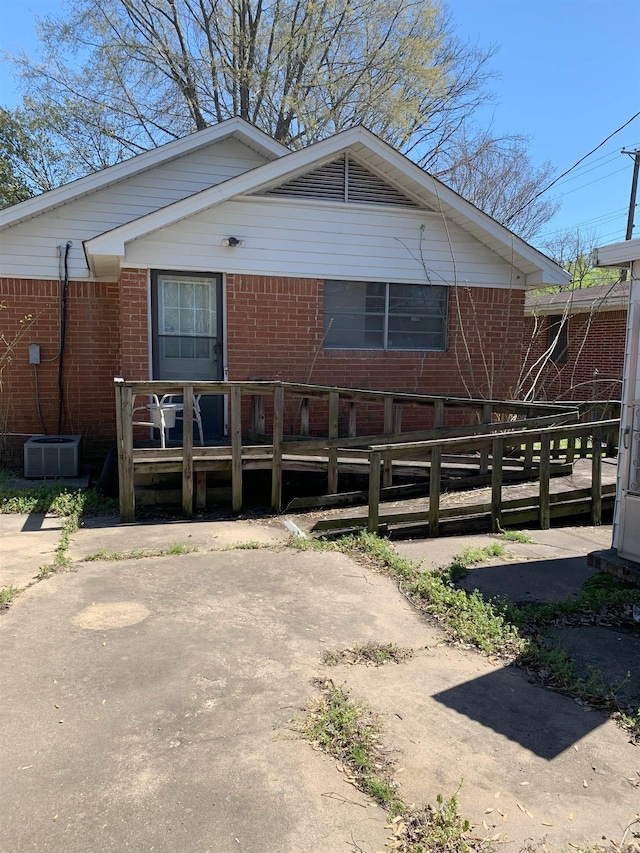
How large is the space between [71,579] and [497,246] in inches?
321

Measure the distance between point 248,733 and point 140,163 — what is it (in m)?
9.44

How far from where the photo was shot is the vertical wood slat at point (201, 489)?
289 inches

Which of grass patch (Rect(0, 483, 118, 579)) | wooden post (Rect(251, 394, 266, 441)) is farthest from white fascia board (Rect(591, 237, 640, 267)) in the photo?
grass patch (Rect(0, 483, 118, 579))

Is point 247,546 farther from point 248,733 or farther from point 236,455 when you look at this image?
point 248,733

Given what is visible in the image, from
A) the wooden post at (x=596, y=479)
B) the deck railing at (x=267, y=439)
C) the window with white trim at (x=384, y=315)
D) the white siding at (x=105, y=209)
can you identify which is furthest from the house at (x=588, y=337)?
the wooden post at (x=596, y=479)

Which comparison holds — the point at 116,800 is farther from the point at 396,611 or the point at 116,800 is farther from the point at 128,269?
the point at 128,269

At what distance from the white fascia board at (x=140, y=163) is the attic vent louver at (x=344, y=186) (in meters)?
1.19

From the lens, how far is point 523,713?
10.5ft

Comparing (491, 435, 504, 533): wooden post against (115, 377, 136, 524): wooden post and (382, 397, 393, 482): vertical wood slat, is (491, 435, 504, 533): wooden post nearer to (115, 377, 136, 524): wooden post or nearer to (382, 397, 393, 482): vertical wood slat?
(382, 397, 393, 482): vertical wood slat

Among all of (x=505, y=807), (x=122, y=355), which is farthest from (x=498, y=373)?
(x=505, y=807)

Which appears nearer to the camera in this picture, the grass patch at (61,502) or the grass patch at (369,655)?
the grass patch at (369,655)

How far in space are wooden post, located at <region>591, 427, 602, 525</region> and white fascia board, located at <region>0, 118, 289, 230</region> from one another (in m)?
6.74

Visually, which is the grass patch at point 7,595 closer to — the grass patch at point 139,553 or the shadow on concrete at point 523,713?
the grass patch at point 139,553

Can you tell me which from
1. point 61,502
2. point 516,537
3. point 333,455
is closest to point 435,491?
point 516,537
